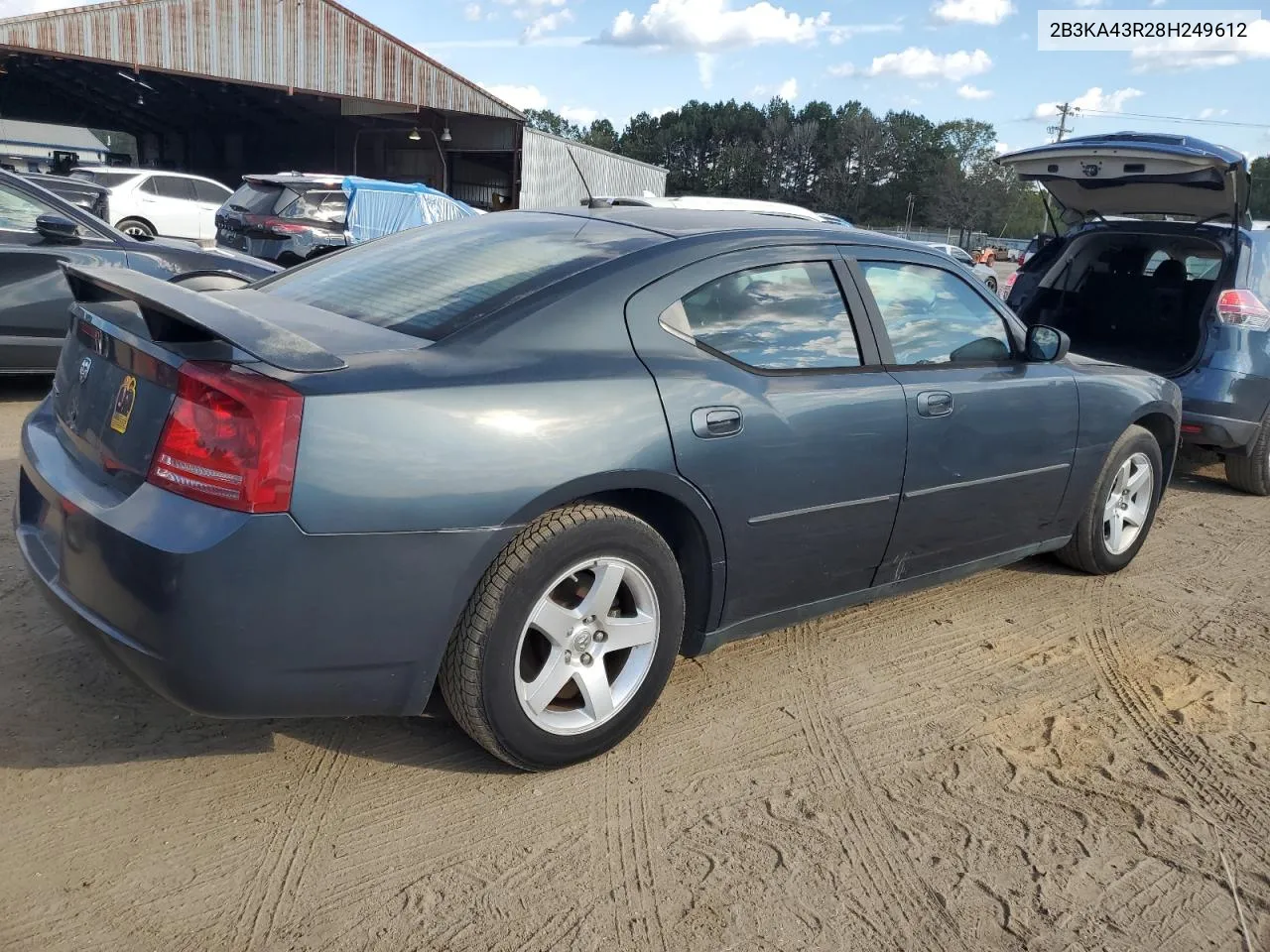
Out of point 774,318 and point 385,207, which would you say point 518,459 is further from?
point 385,207

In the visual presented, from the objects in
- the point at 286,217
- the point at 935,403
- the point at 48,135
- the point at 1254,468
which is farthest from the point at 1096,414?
the point at 48,135

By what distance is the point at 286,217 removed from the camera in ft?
43.4

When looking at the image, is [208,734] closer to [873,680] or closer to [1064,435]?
[873,680]

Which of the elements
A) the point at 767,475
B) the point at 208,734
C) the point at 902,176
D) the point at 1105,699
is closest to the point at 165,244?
the point at 208,734

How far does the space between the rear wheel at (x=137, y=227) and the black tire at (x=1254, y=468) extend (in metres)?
16.4

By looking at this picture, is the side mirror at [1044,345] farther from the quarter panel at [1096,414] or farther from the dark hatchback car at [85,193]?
the dark hatchback car at [85,193]

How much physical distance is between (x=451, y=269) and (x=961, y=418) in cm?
184

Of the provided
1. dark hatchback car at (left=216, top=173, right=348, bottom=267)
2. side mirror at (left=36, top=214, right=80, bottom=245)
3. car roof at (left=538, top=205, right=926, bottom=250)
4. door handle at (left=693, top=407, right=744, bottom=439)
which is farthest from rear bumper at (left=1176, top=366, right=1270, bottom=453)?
dark hatchback car at (left=216, top=173, right=348, bottom=267)

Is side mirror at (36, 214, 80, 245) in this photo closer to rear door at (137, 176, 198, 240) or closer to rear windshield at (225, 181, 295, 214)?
rear windshield at (225, 181, 295, 214)

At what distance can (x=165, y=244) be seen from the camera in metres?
7.03

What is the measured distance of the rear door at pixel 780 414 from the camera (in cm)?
293

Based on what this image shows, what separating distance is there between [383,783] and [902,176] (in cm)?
9397

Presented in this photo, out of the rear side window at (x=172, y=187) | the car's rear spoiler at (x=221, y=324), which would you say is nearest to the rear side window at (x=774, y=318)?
the car's rear spoiler at (x=221, y=324)

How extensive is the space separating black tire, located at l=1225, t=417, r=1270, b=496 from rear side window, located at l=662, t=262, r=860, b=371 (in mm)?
4314
